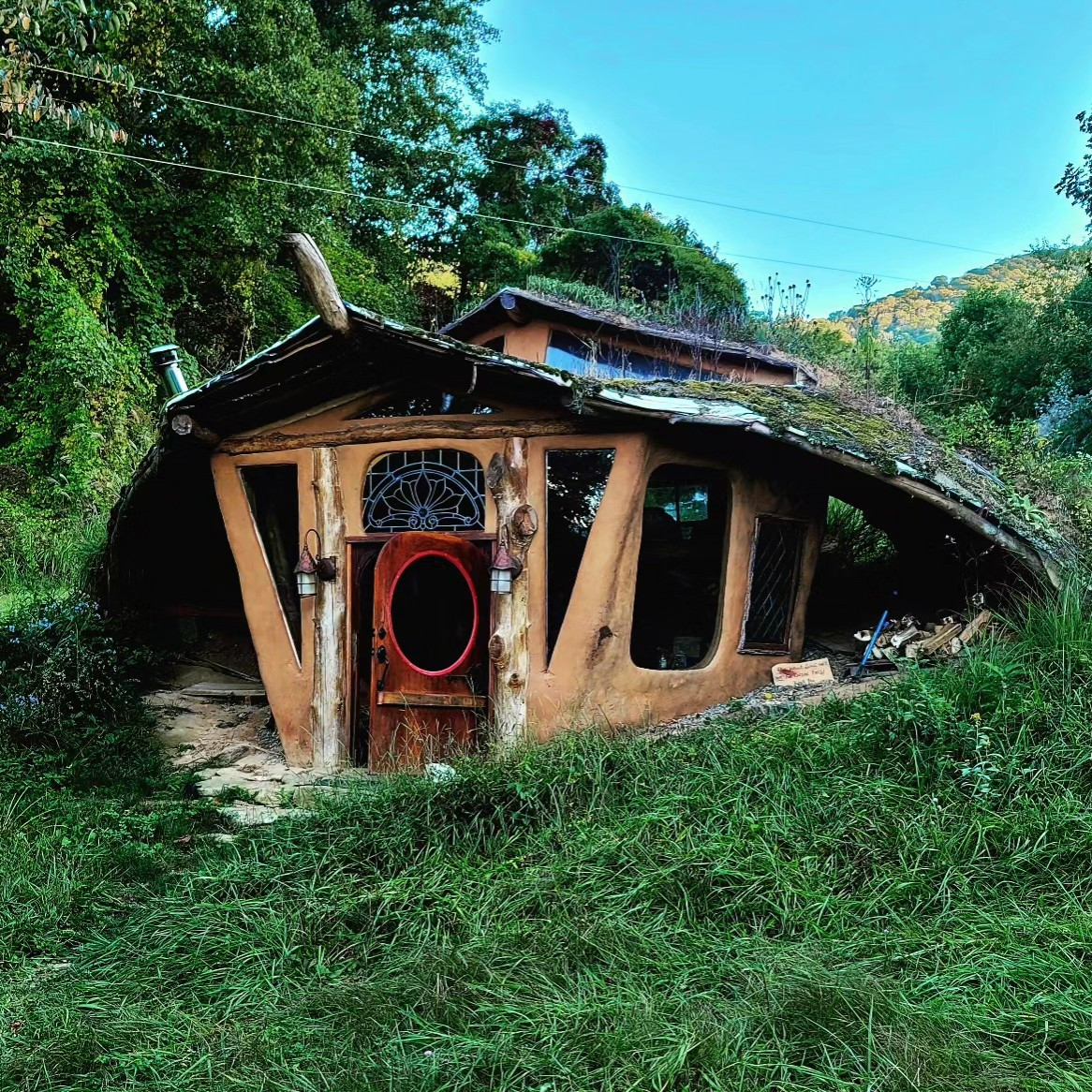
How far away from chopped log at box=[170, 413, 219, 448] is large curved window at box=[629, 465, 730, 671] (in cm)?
445

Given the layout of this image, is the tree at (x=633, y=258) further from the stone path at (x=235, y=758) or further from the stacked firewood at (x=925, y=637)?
the stone path at (x=235, y=758)

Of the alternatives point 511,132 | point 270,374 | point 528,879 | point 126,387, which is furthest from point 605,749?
point 511,132

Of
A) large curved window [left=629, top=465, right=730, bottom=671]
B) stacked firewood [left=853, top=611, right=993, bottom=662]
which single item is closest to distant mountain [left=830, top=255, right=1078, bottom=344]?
large curved window [left=629, top=465, right=730, bottom=671]

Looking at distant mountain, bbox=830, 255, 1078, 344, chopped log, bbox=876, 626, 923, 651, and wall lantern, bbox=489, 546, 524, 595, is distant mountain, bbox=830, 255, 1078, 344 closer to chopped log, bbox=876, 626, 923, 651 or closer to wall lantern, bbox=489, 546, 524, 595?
chopped log, bbox=876, 626, 923, 651

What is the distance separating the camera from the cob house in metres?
6.55

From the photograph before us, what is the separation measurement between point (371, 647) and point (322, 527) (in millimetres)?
1053

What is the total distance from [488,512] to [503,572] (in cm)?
55

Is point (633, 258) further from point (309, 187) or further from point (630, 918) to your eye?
point (630, 918)

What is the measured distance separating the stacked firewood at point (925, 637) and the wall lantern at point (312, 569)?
4332 millimetres

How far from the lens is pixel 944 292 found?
26562 millimetres

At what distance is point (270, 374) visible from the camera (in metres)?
6.99

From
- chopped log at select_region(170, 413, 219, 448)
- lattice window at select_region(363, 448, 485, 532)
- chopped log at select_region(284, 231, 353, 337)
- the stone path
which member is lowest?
the stone path

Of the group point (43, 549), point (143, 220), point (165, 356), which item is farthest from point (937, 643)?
point (143, 220)

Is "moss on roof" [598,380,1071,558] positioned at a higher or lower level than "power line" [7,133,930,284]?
lower
